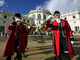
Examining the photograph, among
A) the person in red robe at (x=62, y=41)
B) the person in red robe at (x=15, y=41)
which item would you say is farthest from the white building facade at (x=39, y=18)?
the person in red robe at (x=62, y=41)

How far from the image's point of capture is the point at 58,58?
197 centimetres

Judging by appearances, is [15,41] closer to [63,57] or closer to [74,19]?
[63,57]

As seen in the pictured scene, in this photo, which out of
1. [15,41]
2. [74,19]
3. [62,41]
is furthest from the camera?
[74,19]

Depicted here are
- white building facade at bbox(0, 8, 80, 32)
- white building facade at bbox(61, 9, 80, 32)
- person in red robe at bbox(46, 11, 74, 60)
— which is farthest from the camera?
white building facade at bbox(61, 9, 80, 32)

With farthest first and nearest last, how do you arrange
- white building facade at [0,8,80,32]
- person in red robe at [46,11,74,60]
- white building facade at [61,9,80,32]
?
1. white building facade at [61,9,80,32]
2. white building facade at [0,8,80,32]
3. person in red robe at [46,11,74,60]

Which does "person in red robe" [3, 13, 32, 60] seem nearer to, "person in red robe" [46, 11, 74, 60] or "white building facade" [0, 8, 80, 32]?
"person in red robe" [46, 11, 74, 60]

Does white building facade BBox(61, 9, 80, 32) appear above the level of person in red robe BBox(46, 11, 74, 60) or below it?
above

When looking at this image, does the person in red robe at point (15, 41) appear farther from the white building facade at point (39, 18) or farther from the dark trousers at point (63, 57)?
the white building facade at point (39, 18)

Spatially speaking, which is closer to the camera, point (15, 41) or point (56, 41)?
point (56, 41)

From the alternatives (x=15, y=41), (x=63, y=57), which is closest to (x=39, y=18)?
(x=15, y=41)

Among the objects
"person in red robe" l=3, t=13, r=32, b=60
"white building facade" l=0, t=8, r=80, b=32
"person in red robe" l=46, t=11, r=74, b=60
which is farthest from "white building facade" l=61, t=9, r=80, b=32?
"person in red robe" l=3, t=13, r=32, b=60

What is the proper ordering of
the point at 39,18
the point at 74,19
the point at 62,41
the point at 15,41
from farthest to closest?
the point at 39,18 → the point at 74,19 → the point at 15,41 → the point at 62,41

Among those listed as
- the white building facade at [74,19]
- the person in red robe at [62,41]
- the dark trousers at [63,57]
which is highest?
the white building facade at [74,19]

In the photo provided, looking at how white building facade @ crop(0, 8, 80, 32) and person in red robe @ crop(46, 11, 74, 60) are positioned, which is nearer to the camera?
person in red robe @ crop(46, 11, 74, 60)
